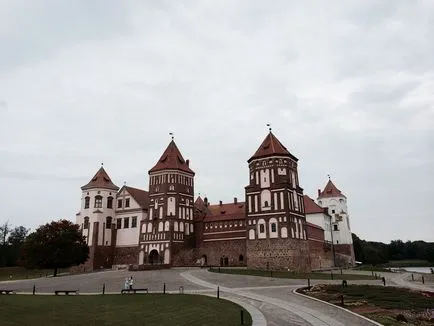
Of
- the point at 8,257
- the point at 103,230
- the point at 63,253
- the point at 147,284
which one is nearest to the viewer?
the point at 147,284

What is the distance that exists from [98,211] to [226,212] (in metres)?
22.6

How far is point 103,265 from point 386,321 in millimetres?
59587

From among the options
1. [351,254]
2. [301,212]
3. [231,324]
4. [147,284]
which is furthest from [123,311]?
[351,254]

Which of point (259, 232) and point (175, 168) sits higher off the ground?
point (175, 168)

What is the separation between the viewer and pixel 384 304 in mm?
21516

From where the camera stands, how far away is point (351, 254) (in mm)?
85000

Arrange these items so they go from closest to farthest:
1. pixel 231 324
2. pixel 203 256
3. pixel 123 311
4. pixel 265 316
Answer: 1. pixel 231 324
2. pixel 265 316
3. pixel 123 311
4. pixel 203 256

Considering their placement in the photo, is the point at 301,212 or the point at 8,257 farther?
the point at 8,257

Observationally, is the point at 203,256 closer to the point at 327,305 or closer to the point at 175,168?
the point at 175,168

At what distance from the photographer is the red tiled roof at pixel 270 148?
59.6 meters

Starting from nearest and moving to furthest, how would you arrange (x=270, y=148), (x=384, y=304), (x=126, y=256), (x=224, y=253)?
1. (x=384, y=304)
2. (x=270, y=148)
3. (x=224, y=253)
4. (x=126, y=256)

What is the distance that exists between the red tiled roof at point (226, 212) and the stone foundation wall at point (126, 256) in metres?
13.5

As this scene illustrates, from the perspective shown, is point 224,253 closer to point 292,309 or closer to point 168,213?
point 168,213

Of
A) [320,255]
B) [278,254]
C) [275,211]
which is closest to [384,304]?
[278,254]
